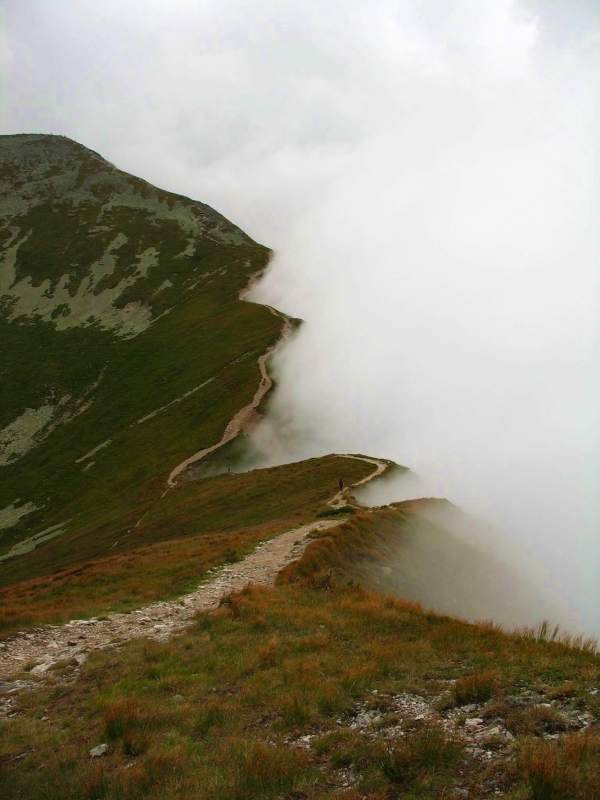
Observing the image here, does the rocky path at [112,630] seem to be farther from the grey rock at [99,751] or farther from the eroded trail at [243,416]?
the eroded trail at [243,416]

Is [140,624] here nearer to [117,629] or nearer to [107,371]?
[117,629]

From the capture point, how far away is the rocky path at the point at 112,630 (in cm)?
1611

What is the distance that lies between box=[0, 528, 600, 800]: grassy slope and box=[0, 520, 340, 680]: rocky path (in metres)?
1.46

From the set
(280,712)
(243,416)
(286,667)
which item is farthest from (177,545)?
(243,416)

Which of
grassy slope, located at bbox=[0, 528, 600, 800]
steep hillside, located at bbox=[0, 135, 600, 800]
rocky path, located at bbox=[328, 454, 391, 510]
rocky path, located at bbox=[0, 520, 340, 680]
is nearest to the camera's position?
grassy slope, located at bbox=[0, 528, 600, 800]

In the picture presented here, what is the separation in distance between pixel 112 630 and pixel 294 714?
10.8m

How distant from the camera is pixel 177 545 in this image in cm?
3747

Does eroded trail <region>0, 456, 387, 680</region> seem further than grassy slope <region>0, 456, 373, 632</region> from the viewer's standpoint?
No

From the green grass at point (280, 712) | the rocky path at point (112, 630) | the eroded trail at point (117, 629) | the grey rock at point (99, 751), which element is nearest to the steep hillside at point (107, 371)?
the eroded trail at point (117, 629)

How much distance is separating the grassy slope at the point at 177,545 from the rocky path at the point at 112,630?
1.23 metres

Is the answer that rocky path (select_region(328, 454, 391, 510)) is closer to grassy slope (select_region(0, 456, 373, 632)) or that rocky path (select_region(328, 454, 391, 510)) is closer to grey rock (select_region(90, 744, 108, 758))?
grassy slope (select_region(0, 456, 373, 632))

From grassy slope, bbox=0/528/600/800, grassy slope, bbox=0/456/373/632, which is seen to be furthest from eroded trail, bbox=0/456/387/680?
grassy slope, bbox=0/528/600/800

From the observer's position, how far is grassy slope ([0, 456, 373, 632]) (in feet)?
79.3

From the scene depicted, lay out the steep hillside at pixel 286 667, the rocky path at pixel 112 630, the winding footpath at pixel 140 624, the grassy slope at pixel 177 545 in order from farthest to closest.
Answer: the grassy slope at pixel 177 545, the winding footpath at pixel 140 624, the rocky path at pixel 112 630, the steep hillside at pixel 286 667
